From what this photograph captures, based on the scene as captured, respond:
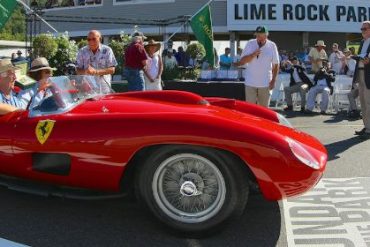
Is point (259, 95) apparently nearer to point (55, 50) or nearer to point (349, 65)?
point (349, 65)

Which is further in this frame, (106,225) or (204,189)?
(106,225)

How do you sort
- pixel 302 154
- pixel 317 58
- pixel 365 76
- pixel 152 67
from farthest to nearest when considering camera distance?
pixel 317 58, pixel 152 67, pixel 365 76, pixel 302 154

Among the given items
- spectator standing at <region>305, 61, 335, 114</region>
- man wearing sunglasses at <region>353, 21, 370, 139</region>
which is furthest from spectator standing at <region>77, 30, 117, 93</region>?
spectator standing at <region>305, 61, 335, 114</region>

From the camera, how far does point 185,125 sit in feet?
11.0

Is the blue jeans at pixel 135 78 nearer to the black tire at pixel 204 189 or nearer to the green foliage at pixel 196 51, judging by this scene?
the black tire at pixel 204 189

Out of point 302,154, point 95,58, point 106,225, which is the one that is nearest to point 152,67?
point 95,58

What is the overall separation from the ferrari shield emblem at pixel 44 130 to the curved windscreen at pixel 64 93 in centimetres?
13

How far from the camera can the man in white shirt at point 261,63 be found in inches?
267

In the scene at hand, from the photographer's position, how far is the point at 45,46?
14789 millimetres

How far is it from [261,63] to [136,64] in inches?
86.9

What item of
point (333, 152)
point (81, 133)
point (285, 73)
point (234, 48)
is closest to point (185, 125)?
point (81, 133)

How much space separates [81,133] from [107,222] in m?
0.71

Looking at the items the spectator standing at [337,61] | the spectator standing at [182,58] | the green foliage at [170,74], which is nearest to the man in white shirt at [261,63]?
the spectator standing at [337,61]

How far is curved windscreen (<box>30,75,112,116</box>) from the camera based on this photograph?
3.84 m
